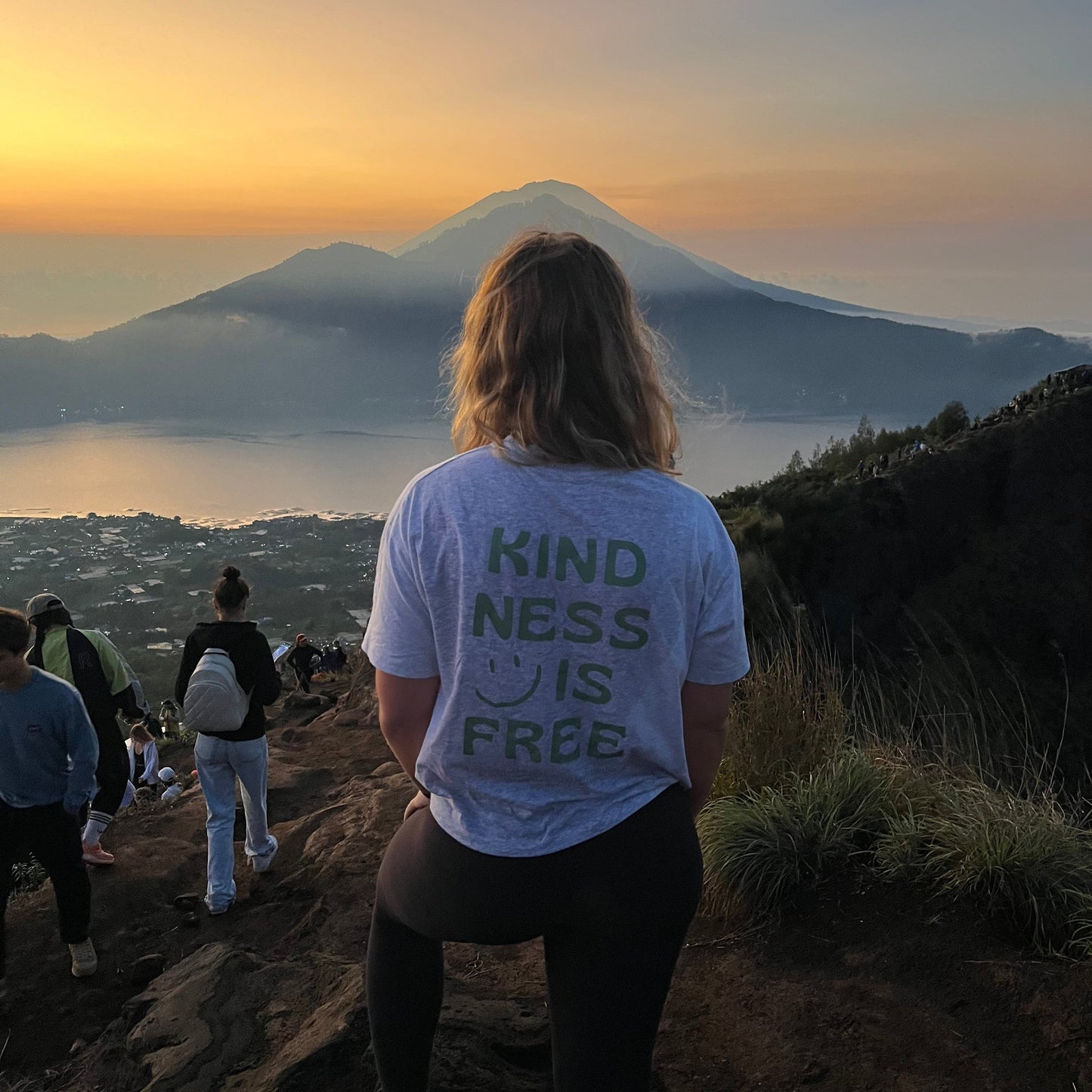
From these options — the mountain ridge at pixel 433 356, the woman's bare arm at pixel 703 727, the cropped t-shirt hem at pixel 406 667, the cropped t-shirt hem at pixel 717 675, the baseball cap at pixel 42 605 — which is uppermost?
the mountain ridge at pixel 433 356

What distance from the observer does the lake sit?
346 ft

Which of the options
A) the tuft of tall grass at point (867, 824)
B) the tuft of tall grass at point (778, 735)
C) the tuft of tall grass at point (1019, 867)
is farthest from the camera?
the tuft of tall grass at point (778, 735)

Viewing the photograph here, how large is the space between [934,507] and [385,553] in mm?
8308

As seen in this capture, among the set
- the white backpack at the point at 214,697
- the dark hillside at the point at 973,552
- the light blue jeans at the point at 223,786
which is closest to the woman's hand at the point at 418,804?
the white backpack at the point at 214,697

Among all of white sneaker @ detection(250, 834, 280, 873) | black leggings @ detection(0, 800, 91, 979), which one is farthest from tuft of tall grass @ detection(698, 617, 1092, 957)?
black leggings @ detection(0, 800, 91, 979)

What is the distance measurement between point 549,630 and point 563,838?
335mm

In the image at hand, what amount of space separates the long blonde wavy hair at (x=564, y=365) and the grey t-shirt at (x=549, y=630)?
0.20 feet

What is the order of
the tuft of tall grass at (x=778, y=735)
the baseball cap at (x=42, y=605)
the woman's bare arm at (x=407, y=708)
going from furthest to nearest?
the baseball cap at (x=42, y=605), the tuft of tall grass at (x=778, y=735), the woman's bare arm at (x=407, y=708)

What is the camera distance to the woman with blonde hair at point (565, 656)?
135cm

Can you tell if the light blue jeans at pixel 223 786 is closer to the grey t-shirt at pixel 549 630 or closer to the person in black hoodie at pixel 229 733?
the person in black hoodie at pixel 229 733

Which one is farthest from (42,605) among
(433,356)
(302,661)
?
(433,356)

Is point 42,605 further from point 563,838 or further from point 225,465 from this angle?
point 225,465

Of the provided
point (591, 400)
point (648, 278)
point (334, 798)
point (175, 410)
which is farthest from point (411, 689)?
point (175, 410)

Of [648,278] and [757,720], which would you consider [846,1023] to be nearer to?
[757,720]
